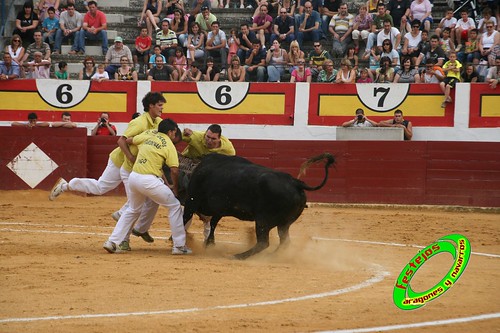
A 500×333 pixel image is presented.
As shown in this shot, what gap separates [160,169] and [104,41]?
1069cm

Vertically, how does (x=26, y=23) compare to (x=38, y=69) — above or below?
above

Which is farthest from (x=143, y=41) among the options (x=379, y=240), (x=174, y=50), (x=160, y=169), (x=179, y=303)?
(x=179, y=303)

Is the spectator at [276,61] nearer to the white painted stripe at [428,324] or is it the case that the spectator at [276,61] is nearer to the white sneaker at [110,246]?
the white sneaker at [110,246]

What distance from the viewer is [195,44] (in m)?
19.8

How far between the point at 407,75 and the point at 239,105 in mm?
3218

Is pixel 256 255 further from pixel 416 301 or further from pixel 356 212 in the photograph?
pixel 356 212

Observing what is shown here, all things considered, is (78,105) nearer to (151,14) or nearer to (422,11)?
(151,14)

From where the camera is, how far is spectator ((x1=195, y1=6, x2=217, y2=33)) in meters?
20.2

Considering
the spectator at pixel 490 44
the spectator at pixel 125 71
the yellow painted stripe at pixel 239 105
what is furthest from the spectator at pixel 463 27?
the spectator at pixel 125 71

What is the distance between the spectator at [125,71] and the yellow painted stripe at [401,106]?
12.4 ft

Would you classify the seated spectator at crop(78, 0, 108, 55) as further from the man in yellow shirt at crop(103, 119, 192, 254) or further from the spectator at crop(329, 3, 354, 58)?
the man in yellow shirt at crop(103, 119, 192, 254)

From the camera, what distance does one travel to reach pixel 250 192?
1015cm

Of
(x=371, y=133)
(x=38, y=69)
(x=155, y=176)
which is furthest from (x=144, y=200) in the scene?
(x=38, y=69)

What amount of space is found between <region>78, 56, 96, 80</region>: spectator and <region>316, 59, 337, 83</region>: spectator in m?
4.48
